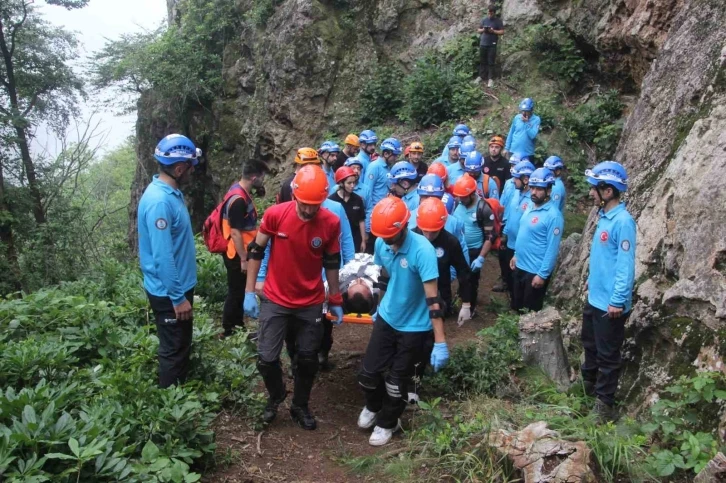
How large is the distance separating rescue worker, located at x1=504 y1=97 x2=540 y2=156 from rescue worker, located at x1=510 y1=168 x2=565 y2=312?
423 cm

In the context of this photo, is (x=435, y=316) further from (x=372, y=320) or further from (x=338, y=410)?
(x=338, y=410)

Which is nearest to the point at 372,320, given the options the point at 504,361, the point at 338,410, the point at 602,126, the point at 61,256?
the point at 338,410

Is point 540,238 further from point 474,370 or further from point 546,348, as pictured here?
point 474,370

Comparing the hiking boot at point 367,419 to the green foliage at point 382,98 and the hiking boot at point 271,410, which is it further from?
the green foliage at point 382,98

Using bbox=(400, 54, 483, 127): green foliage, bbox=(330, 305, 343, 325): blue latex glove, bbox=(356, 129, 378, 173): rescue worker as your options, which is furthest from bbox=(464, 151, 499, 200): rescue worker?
bbox=(400, 54, 483, 127): green foliage

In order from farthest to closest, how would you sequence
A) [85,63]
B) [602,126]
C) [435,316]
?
[85,63]
[602,126]
[435,316]

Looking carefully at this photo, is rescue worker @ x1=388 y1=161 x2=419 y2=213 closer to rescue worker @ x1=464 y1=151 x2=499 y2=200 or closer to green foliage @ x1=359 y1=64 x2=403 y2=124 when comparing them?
rescue worker @ x1=464 y1=151 x2=499 y2=200

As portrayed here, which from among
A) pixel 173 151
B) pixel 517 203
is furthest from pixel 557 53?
pixel 173 151

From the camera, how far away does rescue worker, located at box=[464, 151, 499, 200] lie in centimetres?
895

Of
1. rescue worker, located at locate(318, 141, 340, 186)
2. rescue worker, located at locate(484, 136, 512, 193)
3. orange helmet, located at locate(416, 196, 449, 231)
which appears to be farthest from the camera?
rescue worker, located at locate(484, 136, 512, 193)

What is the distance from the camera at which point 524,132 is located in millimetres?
12055

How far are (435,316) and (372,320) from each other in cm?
107

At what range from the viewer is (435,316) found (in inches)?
191

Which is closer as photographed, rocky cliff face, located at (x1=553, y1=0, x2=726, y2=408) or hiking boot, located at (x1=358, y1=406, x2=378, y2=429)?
rocky cliff face, located at (x1=553, y1=0, x2=726, y2=408)
